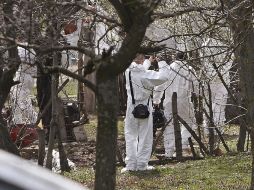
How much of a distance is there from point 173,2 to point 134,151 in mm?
3515

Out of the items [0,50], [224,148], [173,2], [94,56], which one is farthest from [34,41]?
[224,148]

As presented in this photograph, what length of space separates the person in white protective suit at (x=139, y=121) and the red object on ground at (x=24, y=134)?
1636 millimetres

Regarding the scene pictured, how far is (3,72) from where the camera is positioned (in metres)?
7.72

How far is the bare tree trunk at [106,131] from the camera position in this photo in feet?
17.0

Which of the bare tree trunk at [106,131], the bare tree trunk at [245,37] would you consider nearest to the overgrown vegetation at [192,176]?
the bare tree trunk at [245,37]

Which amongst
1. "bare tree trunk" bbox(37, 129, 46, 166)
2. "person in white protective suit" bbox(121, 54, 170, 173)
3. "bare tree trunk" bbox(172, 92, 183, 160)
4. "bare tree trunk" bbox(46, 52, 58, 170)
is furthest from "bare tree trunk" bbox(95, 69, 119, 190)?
"bare tree trunk" bbox(172, 92, 183, 160)

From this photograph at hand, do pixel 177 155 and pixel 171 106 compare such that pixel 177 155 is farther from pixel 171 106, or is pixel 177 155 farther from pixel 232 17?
pixel 232 17

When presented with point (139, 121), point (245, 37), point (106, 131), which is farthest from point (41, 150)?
point (106, 131)

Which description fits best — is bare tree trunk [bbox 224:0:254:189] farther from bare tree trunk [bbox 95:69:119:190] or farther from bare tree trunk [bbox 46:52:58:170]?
bare tree trunk [bbox 46:52:58:170]

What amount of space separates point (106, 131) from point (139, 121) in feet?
20.2

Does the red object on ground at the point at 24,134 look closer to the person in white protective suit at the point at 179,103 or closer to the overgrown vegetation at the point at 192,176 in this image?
the overgrown vegetation at the point at 192,176

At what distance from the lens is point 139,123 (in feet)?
37.6

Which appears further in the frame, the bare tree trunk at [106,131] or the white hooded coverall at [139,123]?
the white hooded coverall at [139,123]

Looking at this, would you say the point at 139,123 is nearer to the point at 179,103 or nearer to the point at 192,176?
the point at 192,176
